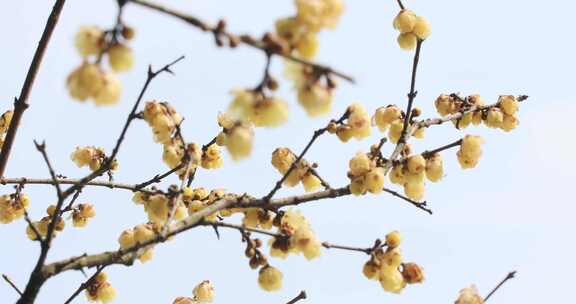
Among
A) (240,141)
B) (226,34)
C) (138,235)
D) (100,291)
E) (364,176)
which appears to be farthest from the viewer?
(100,291)

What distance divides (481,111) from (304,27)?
10.5 feet

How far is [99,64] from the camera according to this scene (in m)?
3.26

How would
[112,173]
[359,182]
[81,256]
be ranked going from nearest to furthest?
[81,256]
[359,182]
[112,173]

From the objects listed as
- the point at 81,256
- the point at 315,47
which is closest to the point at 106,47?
the point at 315,47

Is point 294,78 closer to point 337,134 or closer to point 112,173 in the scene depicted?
point 337,134

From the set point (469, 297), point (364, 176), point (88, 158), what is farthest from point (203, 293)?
point (469, 297)

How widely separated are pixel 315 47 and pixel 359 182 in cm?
159

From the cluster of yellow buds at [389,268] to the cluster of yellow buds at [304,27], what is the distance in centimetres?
180

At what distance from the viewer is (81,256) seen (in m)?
3.90

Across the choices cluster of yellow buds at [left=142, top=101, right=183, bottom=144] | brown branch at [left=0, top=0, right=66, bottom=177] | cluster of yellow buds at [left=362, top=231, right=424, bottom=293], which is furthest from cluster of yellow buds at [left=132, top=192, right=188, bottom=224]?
cluster of yellow buds at [left=362, top=231, right=424, bottom=293]

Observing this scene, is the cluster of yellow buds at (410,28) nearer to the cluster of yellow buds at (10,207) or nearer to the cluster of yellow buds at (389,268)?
the cluster of yellow buds at (389,268)

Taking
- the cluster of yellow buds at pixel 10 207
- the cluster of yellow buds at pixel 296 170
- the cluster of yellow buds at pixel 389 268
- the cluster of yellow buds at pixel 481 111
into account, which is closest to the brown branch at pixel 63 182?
the cluster of yellow buds at pixel 10 207

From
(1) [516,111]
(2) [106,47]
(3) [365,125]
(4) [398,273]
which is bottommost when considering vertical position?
(4) [398,273]

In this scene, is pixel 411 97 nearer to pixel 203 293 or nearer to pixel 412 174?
pixel 412 174
